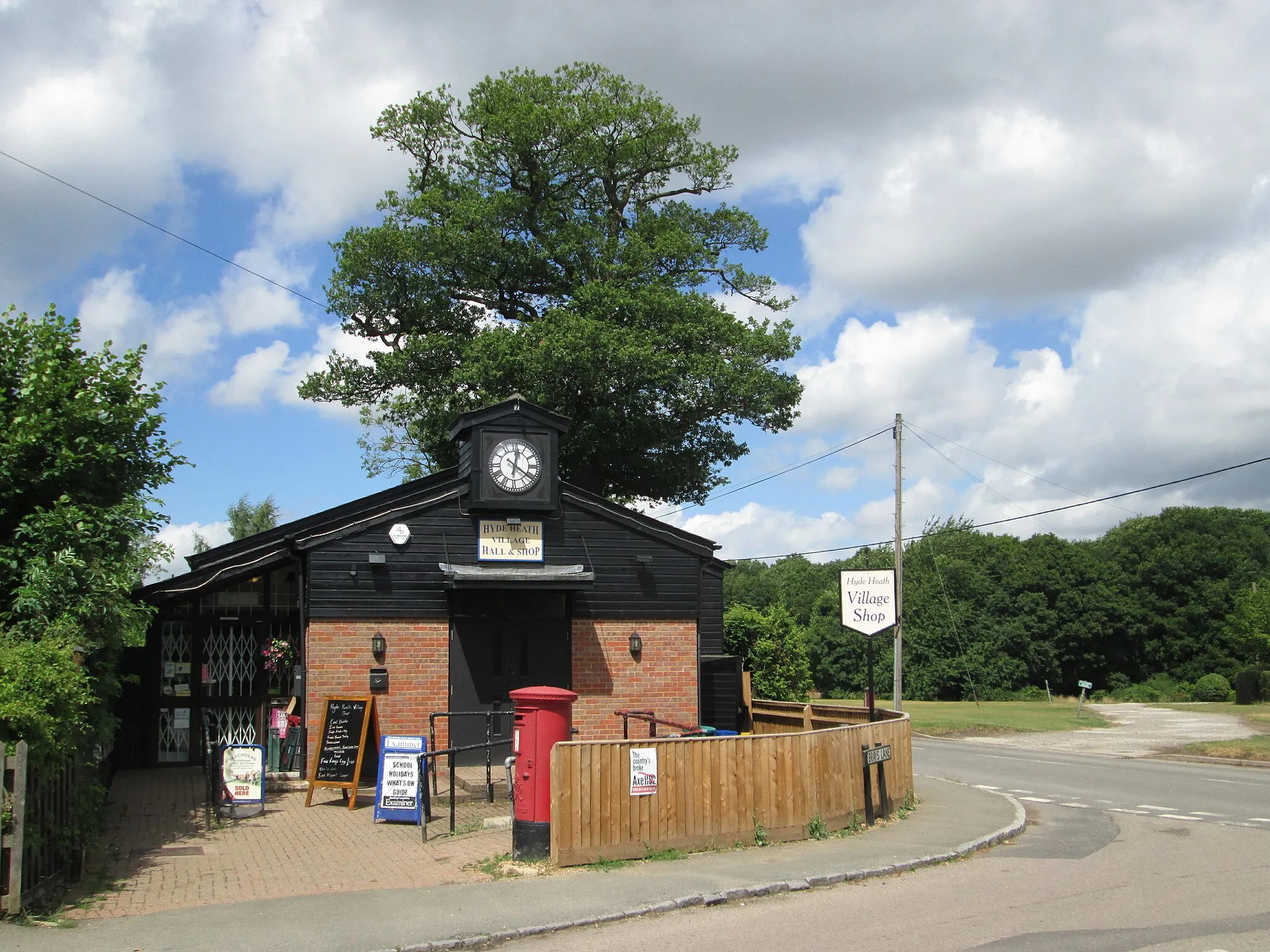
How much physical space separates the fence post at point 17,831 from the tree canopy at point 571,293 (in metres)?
21.3

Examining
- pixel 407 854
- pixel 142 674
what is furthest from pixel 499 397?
pixel 407 854

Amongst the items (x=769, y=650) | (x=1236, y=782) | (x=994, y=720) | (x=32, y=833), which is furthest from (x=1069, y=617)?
(x=32, y=833)

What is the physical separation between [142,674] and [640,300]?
56.1 feet

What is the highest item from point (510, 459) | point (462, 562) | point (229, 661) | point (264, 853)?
point (510, 459)

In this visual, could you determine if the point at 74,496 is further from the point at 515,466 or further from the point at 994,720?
the point at 994,720

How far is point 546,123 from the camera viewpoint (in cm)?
3222

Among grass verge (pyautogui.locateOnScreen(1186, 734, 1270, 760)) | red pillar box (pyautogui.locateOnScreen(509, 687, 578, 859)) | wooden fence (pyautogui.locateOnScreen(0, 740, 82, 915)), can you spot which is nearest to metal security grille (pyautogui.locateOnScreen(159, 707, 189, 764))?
wooden fence (pyautogui.locateOnScreen(0, 740, 82, 915))

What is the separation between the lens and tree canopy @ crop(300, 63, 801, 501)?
29984mm

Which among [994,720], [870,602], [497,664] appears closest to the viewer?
[870,602]

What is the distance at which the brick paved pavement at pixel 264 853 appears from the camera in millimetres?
9430

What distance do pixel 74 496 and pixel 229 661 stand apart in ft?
21.7

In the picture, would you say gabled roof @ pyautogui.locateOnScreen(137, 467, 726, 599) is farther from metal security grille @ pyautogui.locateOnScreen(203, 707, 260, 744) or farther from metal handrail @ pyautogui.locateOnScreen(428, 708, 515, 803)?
metal handrail @ pyautogui.locateOnScreen(428, 708, 515, 803)

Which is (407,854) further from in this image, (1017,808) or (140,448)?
(1017,808)

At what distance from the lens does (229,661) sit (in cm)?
1795
